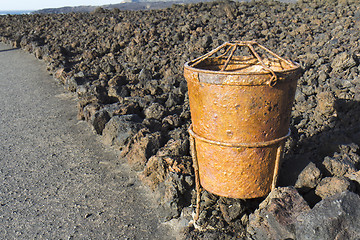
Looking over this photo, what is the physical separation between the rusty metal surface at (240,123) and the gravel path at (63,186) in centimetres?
87

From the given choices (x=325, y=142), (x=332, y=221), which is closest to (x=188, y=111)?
(x=325, y=142)

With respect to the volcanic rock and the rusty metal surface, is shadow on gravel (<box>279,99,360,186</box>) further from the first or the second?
the volcanic rock

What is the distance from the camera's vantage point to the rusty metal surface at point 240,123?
107 inches

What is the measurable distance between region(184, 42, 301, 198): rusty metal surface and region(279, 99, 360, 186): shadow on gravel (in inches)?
19.2

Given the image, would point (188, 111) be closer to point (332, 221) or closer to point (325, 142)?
point (325, 142)

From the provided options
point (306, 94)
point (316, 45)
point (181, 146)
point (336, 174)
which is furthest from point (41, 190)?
point (316, 45)

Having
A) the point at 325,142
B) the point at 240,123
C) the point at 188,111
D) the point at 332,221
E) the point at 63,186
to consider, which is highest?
the point at 240,123

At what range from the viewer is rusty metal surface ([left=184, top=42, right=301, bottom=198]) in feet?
8.94

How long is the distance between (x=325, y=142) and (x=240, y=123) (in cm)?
176

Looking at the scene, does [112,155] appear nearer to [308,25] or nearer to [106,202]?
[106,202]

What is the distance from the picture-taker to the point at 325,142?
4.13 metres

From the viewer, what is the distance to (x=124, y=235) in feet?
11.2

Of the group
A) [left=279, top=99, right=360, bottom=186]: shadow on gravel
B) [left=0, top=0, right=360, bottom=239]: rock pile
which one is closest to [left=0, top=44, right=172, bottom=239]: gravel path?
[left=0, top=0, right=360, bottom=239]: rock pile

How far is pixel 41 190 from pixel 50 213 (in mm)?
517
